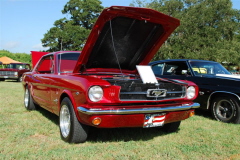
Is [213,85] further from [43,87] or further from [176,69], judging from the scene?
[43,87]

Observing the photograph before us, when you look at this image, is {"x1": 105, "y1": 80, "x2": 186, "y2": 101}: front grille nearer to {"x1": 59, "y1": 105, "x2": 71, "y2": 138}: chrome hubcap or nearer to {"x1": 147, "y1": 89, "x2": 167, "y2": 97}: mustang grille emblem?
{"x1": 147, "y1": 89, "x2": 167, "y2": 97}: mustang grille emblem

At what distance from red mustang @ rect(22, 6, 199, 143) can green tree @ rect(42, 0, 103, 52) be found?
30.9 meters

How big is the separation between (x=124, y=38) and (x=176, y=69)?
102 inches

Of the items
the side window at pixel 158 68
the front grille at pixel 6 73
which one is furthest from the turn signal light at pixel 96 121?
the front grille at pixel 6 73

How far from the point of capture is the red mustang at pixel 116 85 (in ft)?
9.30

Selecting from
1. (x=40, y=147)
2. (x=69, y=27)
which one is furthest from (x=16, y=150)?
(x=69, y=27)

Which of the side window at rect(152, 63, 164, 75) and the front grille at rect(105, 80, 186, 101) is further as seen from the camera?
the side window at rect(152, 63, 164, 75)

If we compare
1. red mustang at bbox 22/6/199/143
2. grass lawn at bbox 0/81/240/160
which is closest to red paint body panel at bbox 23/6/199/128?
red mustang at bbox 22/6/199/143

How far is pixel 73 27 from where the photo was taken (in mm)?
35031

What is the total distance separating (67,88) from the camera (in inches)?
128

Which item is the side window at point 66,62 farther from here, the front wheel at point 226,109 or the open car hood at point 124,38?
the front wheel at point 226,109

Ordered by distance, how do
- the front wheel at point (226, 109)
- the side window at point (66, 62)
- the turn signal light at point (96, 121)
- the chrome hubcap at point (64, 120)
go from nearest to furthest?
1. the turn signal light at point (96, 121)
2. the chrome hubcap at point (64, 120)
3. the side window at point (66, 62)
4. the front wheel at point (226, 109)

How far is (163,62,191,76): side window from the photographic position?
5.63 metres

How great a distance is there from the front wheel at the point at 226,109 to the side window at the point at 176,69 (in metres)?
1.02
